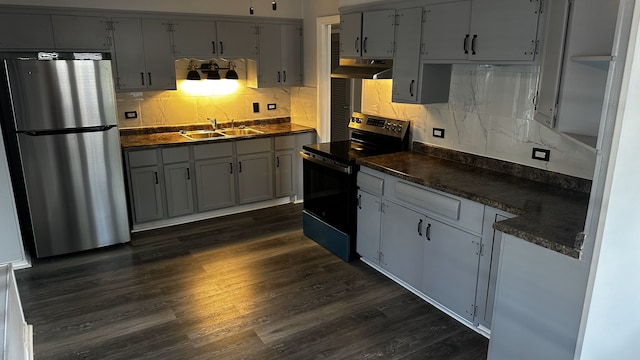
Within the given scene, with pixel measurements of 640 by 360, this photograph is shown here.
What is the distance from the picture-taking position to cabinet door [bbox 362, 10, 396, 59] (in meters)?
3.54

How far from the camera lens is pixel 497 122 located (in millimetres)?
3166

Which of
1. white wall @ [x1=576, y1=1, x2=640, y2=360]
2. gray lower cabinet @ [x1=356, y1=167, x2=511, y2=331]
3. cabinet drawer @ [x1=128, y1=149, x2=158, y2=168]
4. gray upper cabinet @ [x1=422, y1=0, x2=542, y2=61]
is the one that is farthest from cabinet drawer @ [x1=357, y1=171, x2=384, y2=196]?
cabinet drawer @ [x1=128, y1=149, x2=158, y2=168]

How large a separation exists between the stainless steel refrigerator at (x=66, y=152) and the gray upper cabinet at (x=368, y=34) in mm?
2104

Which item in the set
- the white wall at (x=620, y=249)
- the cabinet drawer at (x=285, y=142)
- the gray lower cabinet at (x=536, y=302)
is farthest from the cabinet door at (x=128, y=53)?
the white wall at (x=620, y=249)

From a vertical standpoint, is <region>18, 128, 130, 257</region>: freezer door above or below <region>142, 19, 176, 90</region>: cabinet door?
below

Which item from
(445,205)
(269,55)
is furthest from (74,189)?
(445,205)

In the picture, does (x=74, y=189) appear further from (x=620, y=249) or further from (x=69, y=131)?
(x=620, y=249)

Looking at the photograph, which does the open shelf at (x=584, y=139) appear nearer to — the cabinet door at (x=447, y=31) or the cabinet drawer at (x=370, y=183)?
the cabinet door at (x=447, y=31)

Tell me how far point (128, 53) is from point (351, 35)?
226cm

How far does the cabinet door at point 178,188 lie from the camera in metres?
4.61

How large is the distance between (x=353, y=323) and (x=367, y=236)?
87 centimetres

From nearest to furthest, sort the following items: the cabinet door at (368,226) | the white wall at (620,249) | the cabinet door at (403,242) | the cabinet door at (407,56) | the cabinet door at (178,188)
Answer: the white wall at (620,249), the cabinet door at (403,242), the cabinet door at (407,56), the cabinet door at (368,226), the cabinet door at (178,188)

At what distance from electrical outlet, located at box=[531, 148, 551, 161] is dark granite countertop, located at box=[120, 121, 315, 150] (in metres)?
2.88

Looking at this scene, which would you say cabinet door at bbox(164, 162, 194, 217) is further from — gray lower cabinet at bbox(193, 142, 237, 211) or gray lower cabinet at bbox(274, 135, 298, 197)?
gray lower cabinet at bbox(274, 135, 298, 197)
